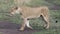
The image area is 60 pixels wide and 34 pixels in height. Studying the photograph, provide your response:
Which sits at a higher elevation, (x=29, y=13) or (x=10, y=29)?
(x=29, y=13)

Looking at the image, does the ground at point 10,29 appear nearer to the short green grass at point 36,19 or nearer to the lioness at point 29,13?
the lioness at point 29,13

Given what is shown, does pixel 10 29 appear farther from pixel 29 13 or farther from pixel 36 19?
pixel 36 19

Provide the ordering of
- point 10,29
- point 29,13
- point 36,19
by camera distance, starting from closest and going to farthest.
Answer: point 10,29, point 29,13, point 36,19

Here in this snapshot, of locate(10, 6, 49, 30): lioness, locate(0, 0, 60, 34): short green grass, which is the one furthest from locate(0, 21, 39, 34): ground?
locate(0, 0, 60, 34): short green grass

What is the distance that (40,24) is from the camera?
381 inches

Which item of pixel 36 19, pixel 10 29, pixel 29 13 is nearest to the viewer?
pixel 10 29

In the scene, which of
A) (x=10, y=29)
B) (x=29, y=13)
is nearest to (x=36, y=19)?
(x=29, y=13)

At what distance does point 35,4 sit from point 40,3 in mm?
334

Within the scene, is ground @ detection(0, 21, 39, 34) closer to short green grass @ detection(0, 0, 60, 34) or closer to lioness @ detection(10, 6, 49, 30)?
lioness @ detection(10, 6, 49, 30)

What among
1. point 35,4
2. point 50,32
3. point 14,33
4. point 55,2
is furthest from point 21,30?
point 55,2

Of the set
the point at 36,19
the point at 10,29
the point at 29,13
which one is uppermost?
the point at 29,13

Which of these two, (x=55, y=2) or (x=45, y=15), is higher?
(x=45, y=15)

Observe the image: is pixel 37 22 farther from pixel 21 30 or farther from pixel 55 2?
pixel 55 2

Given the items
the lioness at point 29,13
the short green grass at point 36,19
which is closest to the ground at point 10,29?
the lioness at point 29,13
